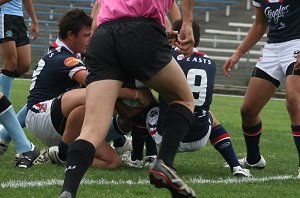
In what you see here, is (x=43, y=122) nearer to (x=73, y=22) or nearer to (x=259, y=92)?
(x=73, y=22)

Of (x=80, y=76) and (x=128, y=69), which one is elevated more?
(x=128, y=69)

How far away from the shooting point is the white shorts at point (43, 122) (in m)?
7.57

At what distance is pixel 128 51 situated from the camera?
200 inches

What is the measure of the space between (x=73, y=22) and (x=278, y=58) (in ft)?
6.00

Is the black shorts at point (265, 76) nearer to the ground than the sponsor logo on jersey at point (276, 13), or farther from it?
nearer to the ground

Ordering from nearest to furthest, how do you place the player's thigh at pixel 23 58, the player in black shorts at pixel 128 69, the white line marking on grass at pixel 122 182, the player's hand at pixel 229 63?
the player in black shorts at pixel 128 69 < the white line marking on grass at pixel 122 182 < the player's hand at pixel 229 63 < the player's thigh at pixel 23 58

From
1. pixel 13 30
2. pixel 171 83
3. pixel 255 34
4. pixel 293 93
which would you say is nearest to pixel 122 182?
pixel 171 83

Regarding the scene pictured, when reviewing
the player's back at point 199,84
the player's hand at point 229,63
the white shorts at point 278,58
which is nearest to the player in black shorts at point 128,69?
the player's back at point 199,84

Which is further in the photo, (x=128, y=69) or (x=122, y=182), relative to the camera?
(x=122, y=182)

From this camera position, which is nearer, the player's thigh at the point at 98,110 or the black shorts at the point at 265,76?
the player's thigh at the point at 98,110

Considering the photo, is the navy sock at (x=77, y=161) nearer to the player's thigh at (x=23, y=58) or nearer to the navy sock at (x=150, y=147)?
the navy sock at (x=150, y=147)

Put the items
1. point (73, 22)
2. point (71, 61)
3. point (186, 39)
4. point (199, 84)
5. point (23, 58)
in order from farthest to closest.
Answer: point (23, 58) → point (73, 22) → point (71, 61) → point (199, 84) → point (186, 39)

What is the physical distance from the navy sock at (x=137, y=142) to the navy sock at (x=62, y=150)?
0.73 meters

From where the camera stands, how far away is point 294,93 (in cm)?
727
